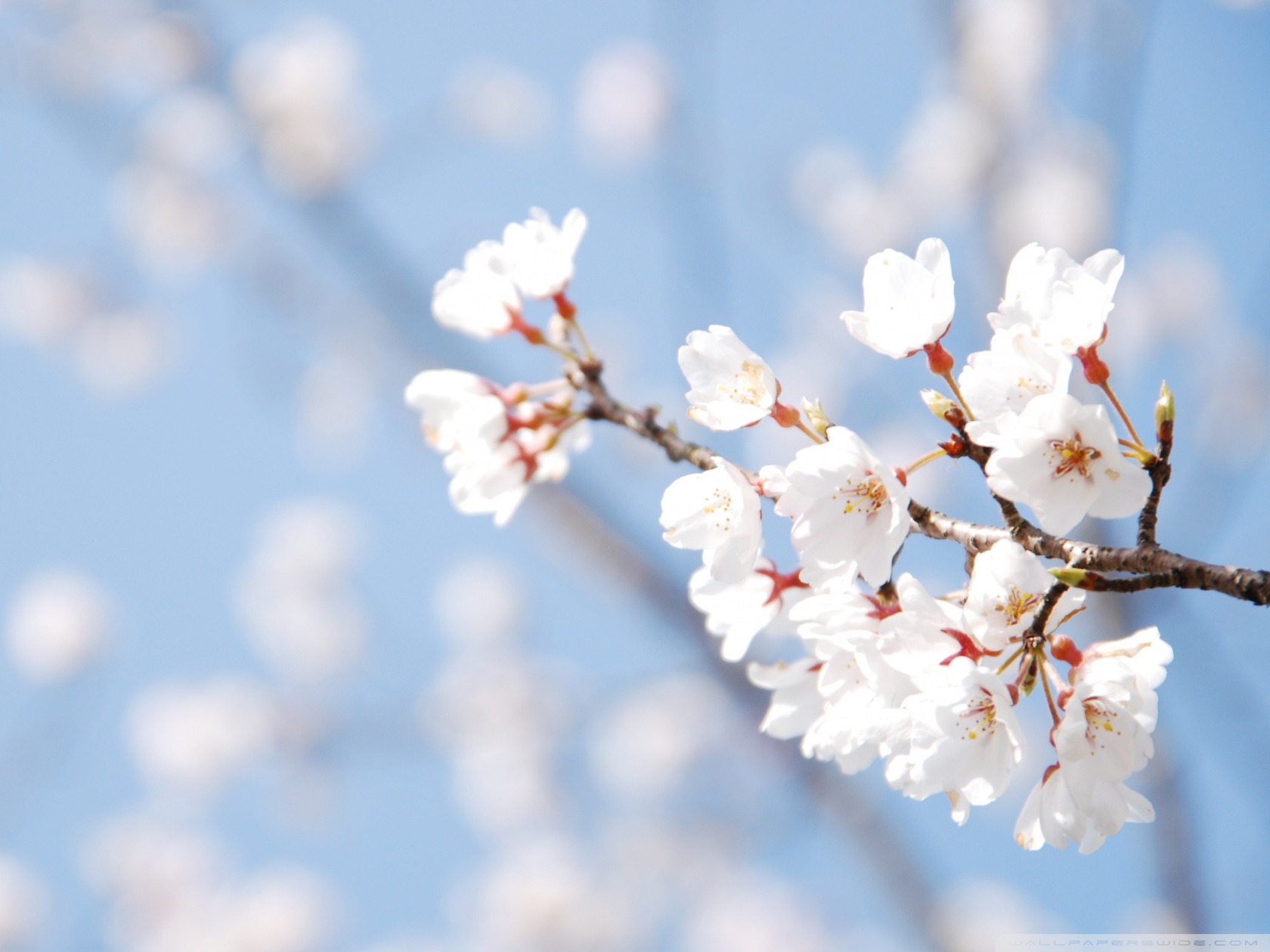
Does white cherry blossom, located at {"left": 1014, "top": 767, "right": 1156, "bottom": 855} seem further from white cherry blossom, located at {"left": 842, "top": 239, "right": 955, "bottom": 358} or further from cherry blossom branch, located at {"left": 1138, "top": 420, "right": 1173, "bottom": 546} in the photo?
white cherry blossom, located at {"left": 842, "top": 239, "right": 955, "bottom": 358}

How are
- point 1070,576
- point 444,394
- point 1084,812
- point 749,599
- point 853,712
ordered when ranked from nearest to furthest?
point 1070,576, point 1084,812, point 853,712, point 749,599, point 444,394

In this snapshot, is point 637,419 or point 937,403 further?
point 637,419

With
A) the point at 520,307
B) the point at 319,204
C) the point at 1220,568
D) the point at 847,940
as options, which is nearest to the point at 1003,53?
the point at 319,204

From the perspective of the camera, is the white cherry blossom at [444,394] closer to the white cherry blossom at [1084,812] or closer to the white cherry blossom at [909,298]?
the white cherry blossom at [909,298]

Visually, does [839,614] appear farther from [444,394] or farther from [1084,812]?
[444,394]

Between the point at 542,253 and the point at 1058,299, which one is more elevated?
the point at 542,253

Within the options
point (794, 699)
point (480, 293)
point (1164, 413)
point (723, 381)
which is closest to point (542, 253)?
point (480, 293)

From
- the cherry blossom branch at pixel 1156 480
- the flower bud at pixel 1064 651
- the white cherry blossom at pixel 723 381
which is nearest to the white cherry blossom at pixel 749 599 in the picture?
the white cherry blossom at pixel 723 381
